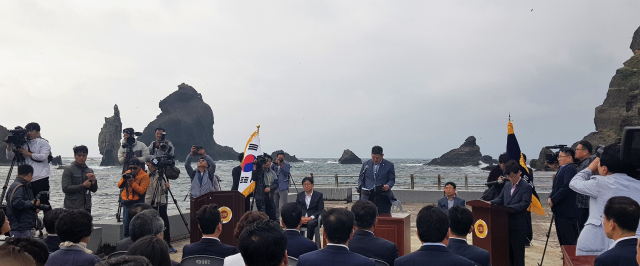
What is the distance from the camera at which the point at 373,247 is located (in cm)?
391

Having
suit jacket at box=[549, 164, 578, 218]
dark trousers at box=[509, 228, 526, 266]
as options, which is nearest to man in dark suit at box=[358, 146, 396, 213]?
dark trousers at box=[509, 228, 526, 266]

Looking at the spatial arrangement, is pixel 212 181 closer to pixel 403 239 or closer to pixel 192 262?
pixel 403 239

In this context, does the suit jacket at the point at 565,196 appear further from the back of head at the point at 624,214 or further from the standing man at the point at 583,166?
the back of head at the point at 624,214

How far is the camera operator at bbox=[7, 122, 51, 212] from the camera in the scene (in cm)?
663

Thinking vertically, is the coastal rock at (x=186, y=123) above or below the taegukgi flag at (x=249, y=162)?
above

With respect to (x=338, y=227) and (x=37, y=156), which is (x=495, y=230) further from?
(x=37, y=156)

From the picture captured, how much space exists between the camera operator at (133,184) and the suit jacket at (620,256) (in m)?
6.38

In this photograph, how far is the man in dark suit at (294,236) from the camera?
13.3 ft

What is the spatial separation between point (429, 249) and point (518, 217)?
3.43 m

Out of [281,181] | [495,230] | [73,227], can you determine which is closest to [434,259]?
[73,227]

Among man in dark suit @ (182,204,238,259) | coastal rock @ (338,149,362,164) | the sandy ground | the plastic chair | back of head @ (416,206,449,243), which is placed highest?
coastal rock @ (338,149,362,164)

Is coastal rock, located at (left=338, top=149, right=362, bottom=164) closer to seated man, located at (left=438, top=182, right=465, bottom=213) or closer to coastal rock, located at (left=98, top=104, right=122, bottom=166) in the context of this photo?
coastal rock, located at (left=98, top=104, right=122, bottom=166)

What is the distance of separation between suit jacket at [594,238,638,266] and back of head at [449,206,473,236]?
1.03 meters

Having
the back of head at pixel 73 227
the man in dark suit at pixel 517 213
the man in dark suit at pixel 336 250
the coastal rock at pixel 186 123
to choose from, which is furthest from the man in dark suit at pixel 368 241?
the coastal rock at pixel 186 123
